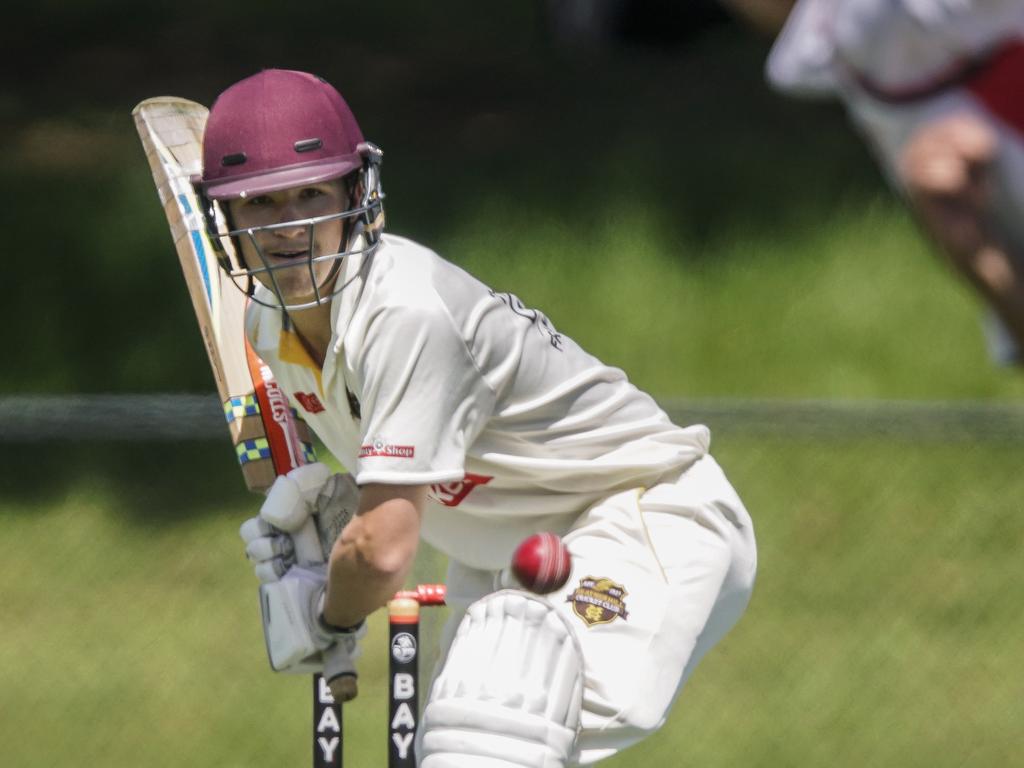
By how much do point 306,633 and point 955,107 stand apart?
145cm

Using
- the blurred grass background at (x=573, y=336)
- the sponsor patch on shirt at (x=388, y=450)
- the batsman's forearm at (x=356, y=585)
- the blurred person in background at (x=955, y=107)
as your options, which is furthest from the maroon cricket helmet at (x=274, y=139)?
the blurred grass background at (x=573, y=336)

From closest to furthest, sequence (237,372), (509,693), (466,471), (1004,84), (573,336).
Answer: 1. (1004,84)
2. (509,693)
3. (466,471)
4. (237,372)
5. (573,336)

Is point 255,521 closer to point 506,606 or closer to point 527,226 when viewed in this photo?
point 506,606

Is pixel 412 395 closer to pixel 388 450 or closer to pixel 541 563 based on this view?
pixel 388 450

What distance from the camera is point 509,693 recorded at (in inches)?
98.7

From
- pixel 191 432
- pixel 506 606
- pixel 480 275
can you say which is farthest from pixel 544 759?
pixel 480 275

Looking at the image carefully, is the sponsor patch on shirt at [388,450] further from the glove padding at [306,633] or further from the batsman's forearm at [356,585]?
the glove padding at [306,633]

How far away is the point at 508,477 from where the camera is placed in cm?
272

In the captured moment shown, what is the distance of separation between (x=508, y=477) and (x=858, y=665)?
177cm

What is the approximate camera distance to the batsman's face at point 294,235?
2.63 m

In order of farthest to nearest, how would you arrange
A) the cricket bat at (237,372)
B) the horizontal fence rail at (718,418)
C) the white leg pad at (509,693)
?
the horizontal fence rail at (718,418) < the cricket bat at (237,372) < the white leg pad at (509,693)

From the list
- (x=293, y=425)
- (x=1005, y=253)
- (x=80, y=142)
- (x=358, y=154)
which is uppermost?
(x=1005, y=253)

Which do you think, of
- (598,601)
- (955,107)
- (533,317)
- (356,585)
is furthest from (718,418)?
(955,107)

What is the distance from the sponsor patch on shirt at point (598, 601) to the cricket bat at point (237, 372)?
1.92 feet
